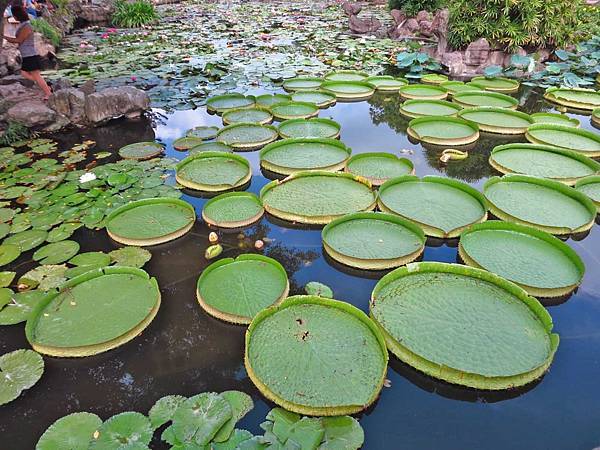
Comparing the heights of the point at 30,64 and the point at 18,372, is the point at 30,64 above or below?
above

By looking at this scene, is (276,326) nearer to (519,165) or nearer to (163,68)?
(519,165)

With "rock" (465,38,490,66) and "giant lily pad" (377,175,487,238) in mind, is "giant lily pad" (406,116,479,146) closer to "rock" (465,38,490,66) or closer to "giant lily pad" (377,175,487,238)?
"giant lily pad" (377,175,487,238)

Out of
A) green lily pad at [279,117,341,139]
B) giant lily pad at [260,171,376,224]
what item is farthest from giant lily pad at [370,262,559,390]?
green lily pad at [279,117,341,139]

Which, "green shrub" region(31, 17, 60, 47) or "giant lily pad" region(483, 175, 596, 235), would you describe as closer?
"giant lily pad" region(483, 175, 596, 235)

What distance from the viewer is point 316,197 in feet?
12.0

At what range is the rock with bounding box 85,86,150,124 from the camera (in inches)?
211

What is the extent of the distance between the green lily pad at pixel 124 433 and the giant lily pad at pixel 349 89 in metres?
5.49

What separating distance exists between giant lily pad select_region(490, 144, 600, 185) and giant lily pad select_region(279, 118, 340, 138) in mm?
1870

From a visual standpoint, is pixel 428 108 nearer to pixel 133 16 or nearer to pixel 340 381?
pixel 340 381

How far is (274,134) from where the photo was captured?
4965 mm

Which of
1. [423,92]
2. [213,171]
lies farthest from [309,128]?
[423,92]

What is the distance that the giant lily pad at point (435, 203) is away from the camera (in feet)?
10.6

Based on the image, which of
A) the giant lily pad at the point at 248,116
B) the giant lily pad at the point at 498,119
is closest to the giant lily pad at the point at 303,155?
the giant lily pad at the point at 248,116

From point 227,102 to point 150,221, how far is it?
3.12 metres
